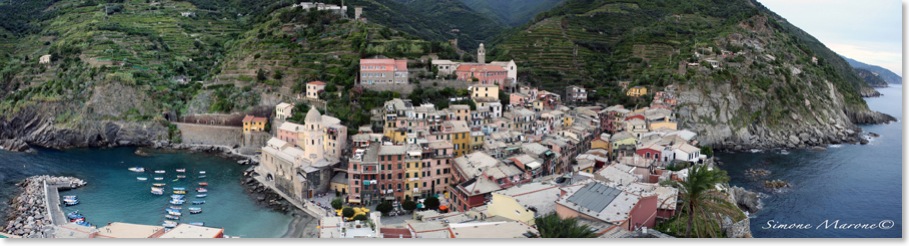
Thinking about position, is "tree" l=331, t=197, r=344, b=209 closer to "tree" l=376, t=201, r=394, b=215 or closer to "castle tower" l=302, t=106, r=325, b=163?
"tree" l=376, t=201, r=394, b=215

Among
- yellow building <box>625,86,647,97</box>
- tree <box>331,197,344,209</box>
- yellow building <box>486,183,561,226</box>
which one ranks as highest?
yellow building <box>625,86,647,97</box>

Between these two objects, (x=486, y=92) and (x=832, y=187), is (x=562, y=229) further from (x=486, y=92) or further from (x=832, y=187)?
(x=486, y=92)

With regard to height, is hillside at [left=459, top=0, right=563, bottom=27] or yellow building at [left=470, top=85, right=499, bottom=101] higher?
hillside at [left=459, top=0, right=563, bottom=27]

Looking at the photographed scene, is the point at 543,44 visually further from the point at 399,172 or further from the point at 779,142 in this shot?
the point at 399,172

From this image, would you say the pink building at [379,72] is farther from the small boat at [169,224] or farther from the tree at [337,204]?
the small boat at [169,224]

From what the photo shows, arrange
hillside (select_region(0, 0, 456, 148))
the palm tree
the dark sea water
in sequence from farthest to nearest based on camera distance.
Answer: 1. hillside (select_region(0, 0, 456, 148))
2. the palm tree
3. the dark sea water

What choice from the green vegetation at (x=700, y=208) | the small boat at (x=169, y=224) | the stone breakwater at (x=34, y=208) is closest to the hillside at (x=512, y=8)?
the stone breakwater at (x=34, y=208)

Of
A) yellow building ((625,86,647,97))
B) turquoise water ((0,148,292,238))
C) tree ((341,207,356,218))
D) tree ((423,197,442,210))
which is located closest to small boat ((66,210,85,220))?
turquoise water ((0,148,292,238))

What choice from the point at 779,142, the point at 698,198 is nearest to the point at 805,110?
the point at 779,142
